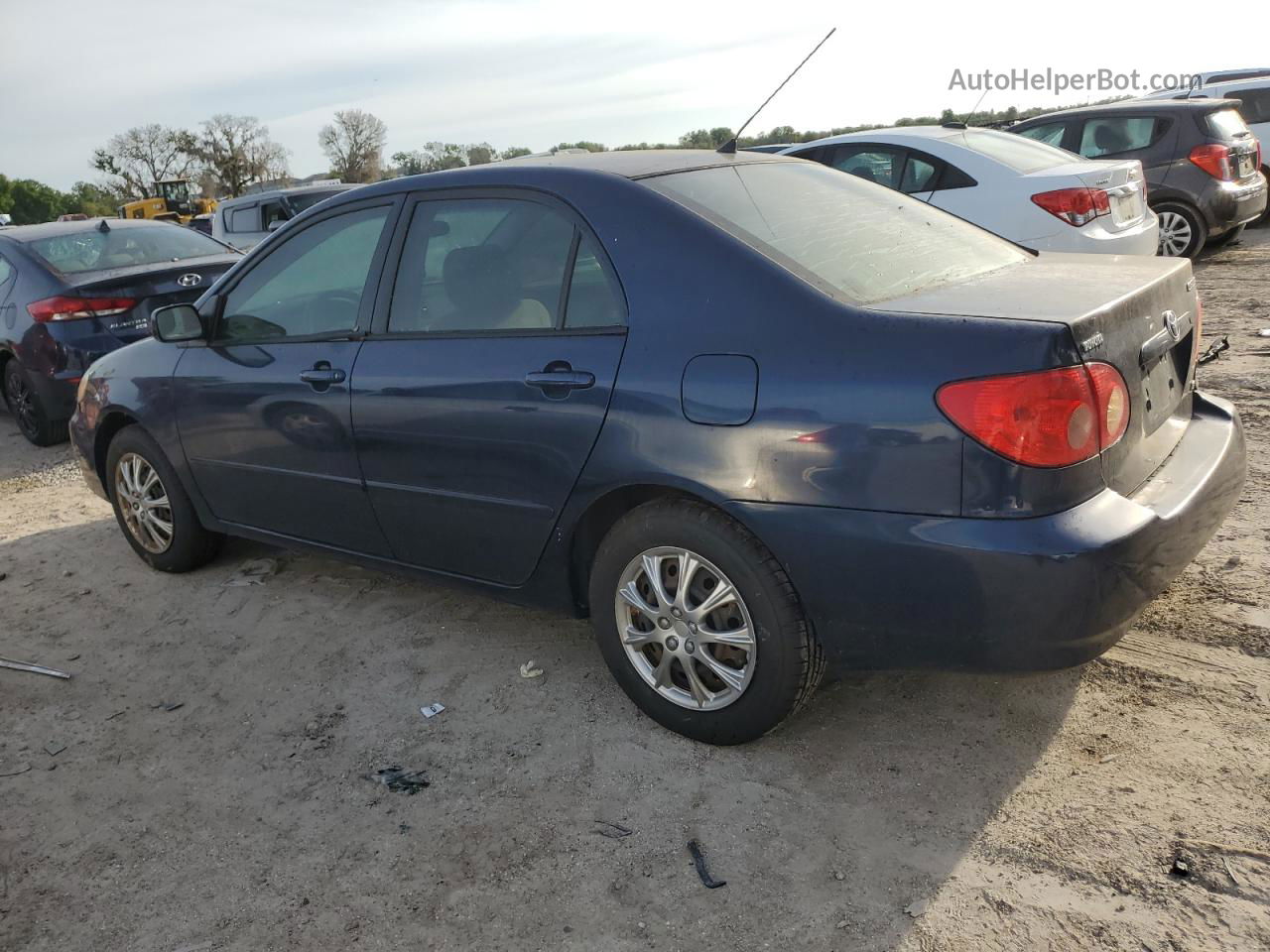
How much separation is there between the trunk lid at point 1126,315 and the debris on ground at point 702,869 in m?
1.37

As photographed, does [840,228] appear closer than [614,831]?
No

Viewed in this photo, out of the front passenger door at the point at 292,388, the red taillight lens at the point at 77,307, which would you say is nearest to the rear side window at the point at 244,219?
the red taillight lens at the point at 77,307

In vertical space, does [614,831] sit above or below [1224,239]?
below

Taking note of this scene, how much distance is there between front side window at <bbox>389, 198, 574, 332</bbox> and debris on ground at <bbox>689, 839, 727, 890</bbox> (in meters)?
1.57

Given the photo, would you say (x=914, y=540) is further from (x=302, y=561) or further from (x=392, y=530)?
(x=302, y=561)

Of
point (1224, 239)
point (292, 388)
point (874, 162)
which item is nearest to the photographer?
point (292, 388)

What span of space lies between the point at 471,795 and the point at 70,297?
20.1ft

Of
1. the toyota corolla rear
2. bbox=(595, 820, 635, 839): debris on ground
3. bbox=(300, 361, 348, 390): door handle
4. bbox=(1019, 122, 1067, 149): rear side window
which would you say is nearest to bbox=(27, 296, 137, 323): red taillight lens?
bbox=(300, 361, 348, 390): door handle

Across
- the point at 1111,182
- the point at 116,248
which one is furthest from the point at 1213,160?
the point at 116,248

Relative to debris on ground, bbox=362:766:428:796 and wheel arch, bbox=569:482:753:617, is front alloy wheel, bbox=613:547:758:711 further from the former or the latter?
debris on ground, bbox=362:766:428:796

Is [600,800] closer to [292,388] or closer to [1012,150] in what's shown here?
[292,388]

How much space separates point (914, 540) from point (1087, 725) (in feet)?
3.21

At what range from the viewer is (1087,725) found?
3.10 m

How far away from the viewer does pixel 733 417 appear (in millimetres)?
2830
